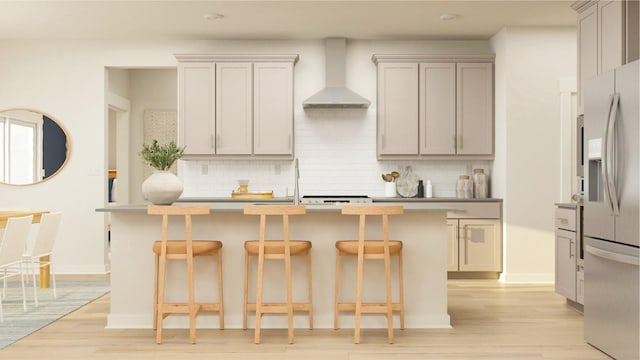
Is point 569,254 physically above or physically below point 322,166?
below

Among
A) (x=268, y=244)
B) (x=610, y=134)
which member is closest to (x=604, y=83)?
(x=610, y=134)

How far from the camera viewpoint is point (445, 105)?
24.2ft

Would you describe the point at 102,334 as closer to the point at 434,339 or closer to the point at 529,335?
the point at 434,339

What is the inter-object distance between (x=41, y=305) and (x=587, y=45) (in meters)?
5.22

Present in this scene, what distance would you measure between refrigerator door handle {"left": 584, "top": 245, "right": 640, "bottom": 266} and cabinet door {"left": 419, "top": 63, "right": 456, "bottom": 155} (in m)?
3.26

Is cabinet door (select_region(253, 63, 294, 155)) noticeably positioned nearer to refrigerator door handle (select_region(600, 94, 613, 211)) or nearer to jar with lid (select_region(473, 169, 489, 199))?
jar with lid (select_region(473, 169, 489, 199))

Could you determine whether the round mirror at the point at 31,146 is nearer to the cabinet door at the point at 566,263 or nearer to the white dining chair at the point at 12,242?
the white dining chair at the point at 12,242

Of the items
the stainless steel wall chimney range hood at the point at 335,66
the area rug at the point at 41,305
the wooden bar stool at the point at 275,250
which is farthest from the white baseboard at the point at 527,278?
the area rug at the point at 41,305

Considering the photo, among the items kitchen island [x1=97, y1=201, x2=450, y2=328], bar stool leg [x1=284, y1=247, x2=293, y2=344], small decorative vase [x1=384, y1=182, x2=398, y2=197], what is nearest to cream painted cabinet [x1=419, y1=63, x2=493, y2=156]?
small decorative vase [x1=384, y1=182, x2=398, y2=197]

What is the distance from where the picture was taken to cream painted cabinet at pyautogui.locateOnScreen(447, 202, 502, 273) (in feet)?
23.6

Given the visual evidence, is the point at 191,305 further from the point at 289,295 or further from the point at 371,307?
the point at 371,307

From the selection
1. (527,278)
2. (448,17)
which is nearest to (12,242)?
(448,17)

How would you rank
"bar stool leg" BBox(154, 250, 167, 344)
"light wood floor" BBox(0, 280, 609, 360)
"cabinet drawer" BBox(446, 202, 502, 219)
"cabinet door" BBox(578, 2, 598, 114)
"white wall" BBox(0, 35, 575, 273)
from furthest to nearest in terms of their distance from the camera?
"white wall" BBox(0, 35, 575, 273) < "cabinet drawer" BBox(446, 202, 502, 219) < "cabinet door" BBox(578, 2, 598, 114) < "bar stool leg" BBox(154, 250, 167, 344) < "light wood floor" BBox(0, 280, 609, 360)

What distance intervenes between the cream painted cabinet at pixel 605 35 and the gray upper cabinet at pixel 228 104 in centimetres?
318
